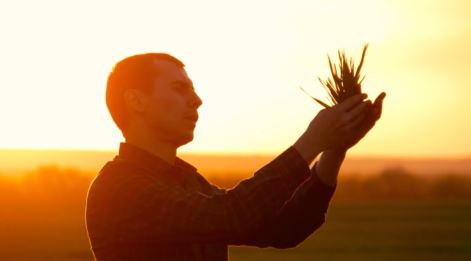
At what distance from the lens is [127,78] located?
13.8 feet

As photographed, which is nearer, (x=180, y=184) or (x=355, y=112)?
(x=355, y=112)

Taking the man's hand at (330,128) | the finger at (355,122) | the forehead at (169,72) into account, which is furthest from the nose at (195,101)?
the finger at (355,122)

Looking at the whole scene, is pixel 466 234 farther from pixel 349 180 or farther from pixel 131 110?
pixel 349 180

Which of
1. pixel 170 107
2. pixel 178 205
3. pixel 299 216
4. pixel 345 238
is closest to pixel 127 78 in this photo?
pixel 170 107

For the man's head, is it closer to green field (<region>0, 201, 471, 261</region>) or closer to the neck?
the neck

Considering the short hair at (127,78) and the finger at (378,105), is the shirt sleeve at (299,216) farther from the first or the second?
the short hair at (127,78)

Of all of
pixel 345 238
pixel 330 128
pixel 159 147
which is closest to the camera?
pixel 330 128

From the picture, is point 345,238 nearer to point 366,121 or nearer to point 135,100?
point 135,100

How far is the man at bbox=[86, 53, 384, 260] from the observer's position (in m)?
3.69

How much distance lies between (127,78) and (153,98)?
162mm

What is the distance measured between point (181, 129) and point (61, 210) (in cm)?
2929

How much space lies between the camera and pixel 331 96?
412 centimetres

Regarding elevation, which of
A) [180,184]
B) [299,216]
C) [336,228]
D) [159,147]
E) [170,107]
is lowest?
[336,228]

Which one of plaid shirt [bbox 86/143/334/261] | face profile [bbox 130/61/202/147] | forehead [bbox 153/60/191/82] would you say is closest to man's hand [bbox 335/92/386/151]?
plaid shirt [bbox 86/143/334/261]
